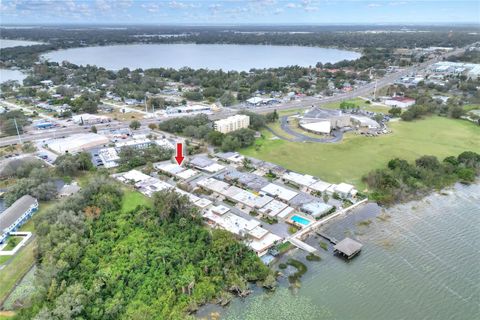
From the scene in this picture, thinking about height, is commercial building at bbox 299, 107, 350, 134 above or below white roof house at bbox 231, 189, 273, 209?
above

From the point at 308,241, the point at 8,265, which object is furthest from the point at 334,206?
the point at 8,265

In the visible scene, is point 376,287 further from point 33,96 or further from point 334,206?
point 33,96

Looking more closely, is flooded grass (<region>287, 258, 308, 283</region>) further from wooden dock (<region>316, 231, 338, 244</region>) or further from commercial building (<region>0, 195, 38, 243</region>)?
commercial building (<region>0, 195, 38, 243</region>)

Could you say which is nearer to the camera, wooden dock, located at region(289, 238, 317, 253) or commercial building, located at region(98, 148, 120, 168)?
wooden dock, located at region(289, 238, 317, 253)

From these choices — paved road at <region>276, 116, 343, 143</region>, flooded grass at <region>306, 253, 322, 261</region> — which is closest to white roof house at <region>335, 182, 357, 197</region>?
flooded grass at <region>306, 253, 322, 261</region>

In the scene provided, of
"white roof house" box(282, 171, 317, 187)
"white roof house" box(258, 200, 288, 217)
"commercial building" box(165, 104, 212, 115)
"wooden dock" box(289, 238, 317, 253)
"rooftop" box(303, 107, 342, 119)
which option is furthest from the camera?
"commercial building" box(165, 104, 212, 115)

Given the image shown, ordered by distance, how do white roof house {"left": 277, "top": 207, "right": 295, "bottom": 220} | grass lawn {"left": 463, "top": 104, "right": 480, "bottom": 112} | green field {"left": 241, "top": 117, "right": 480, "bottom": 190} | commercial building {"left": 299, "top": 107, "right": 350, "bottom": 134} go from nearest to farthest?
white roof house {"left": 277, "top": 207, "right": 295, "bottom": 220} < green field {"left": 241, "top": 117, "right": 480, "bottom": 190} < commercial building {"left": 299, "top": 107, "right": 350, "bottom": 134} < grass lawn {"left": 463, "top": 104, "right": 480, "bottom": 112}

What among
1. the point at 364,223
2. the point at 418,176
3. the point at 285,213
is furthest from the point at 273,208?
the point at 418,176
